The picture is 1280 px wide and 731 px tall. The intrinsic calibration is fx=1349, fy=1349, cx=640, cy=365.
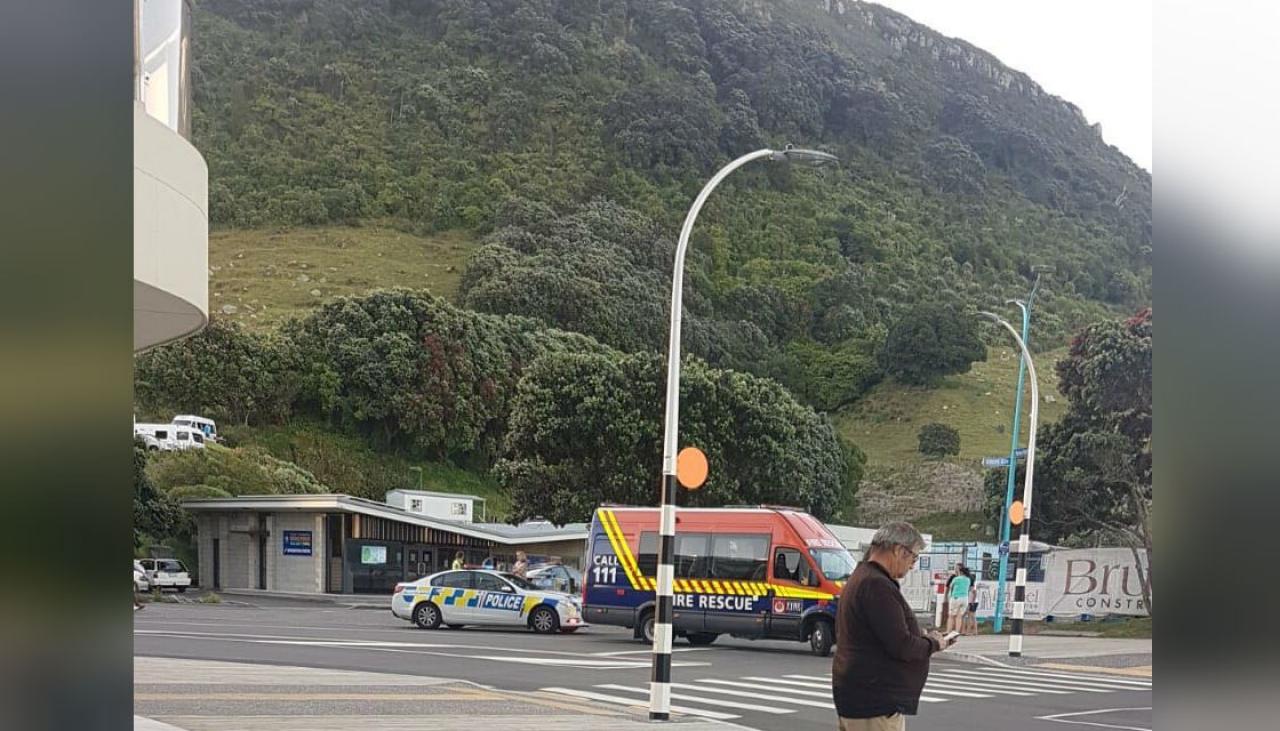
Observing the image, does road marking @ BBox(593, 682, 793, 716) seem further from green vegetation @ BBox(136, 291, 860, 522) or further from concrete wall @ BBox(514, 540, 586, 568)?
concrete wall @ BBox(514, 540, 586, 568)

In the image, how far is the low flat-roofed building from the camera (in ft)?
144

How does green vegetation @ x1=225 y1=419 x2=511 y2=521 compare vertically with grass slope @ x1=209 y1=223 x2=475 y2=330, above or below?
below

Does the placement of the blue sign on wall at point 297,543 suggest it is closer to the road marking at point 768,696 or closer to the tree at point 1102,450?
the tree at point 1102,450

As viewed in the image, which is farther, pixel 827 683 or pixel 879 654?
pixel 827 683

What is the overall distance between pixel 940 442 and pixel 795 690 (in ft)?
217

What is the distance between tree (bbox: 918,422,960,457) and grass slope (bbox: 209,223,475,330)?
32.6 meters

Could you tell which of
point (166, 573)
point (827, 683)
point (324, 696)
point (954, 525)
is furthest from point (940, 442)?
point (324, 696)

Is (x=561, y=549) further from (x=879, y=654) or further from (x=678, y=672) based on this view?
(x=879, y=654)

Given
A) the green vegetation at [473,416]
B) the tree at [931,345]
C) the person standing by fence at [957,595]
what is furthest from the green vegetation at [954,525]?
the person standing by fence at [957,595]

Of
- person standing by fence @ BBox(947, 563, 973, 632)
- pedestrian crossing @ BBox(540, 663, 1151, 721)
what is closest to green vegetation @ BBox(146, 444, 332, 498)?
person standing by fence @ BBox(947, 563, 973, 632)

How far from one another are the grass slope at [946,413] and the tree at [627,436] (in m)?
26.9

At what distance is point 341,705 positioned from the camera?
1298 centimetres

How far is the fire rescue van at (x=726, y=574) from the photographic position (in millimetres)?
22547

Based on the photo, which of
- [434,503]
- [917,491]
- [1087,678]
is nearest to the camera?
[1087,678]
